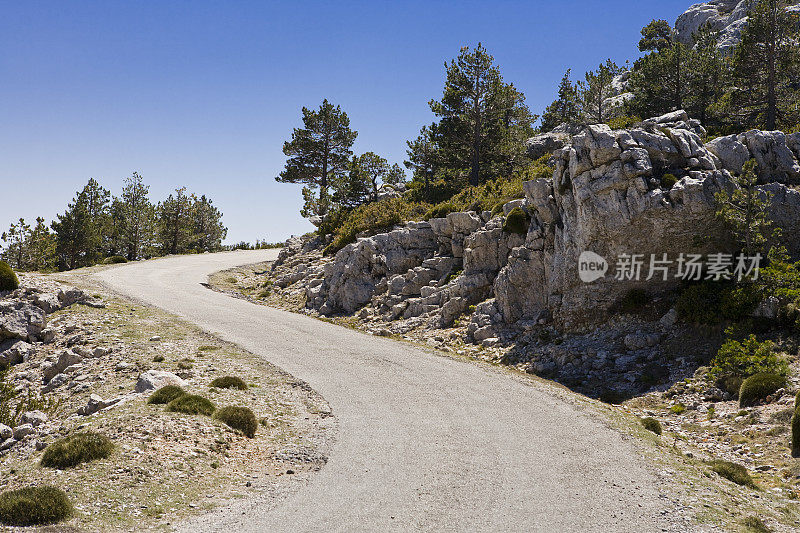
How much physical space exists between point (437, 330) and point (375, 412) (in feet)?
51.3

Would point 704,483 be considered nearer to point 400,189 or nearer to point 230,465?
point 230,465

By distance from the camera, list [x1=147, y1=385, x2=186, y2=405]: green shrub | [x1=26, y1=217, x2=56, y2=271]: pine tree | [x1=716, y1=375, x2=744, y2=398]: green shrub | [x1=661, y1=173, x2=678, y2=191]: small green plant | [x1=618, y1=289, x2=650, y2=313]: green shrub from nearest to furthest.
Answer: [x1=147, y1=385, x2=186, y2=405]: green shrub, [x1=716, y1=375, x2=744, y2=398]: green shrub, [x1=661, y1=173, x2=678, y2=191]: small green plant, [x1=618, y1=289, x2=650, y2=313]: green shrub, [x1=26, y1=217, x2=56, y2=271]: pine tree

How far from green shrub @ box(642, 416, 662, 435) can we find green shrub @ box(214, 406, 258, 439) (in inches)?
602

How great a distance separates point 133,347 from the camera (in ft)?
87.9

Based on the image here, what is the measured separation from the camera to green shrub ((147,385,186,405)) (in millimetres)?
18477

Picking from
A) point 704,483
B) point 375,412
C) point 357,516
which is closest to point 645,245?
point 704,483

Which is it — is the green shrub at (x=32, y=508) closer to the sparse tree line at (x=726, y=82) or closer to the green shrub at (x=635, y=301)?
the green shrub at (x=635, y=301)

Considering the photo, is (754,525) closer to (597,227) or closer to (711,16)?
(597,227)

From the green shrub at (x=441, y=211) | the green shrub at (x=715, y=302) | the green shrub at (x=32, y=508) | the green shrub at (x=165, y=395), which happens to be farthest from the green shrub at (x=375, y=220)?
the green shrub at (x=32, y=508)

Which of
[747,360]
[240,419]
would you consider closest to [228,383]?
[240,419]

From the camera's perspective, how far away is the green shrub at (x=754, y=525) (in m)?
11.4

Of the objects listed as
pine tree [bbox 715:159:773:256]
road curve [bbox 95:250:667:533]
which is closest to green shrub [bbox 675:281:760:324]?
pine tree [bbox 715:159:773:256]

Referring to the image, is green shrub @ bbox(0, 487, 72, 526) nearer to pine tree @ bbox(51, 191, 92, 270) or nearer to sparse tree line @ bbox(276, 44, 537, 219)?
sparse tree line @ bbox(276, 44, 537, 219)

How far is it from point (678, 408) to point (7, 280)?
40567mm
